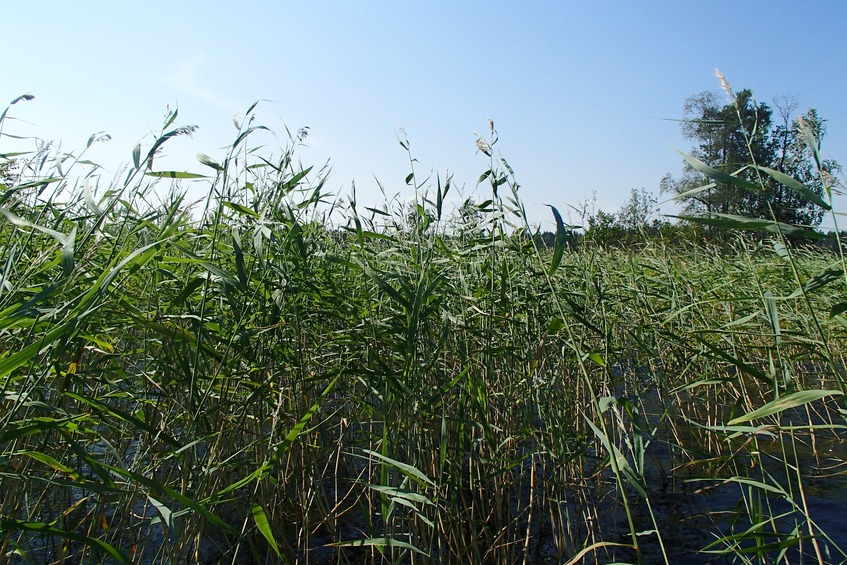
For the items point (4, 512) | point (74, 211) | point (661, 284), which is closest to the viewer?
point (4, 512)

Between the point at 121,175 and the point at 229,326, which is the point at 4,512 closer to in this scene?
the point at 229,326

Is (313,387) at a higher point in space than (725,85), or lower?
lower

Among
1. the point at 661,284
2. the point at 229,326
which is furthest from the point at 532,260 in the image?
the point at 229,326

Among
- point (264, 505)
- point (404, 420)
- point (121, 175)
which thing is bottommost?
point (264, 505)

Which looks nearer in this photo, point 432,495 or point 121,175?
point 432,495

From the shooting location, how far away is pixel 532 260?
3.78m

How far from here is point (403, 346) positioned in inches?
114

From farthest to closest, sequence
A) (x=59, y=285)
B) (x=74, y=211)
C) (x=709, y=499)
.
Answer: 1. (x=709, y=499)
2. (x=74, y=211)
3. (x=59, y=285)

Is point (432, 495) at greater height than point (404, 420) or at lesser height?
lesser

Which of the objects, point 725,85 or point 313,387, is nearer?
point 725,85

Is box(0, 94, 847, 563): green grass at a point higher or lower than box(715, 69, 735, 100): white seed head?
lower

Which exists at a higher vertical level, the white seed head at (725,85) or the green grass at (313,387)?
the white seed head at (725,85)

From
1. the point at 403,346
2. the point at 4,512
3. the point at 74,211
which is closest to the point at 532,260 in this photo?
the point at 403,346

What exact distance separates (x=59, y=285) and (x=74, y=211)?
6.83 feet
